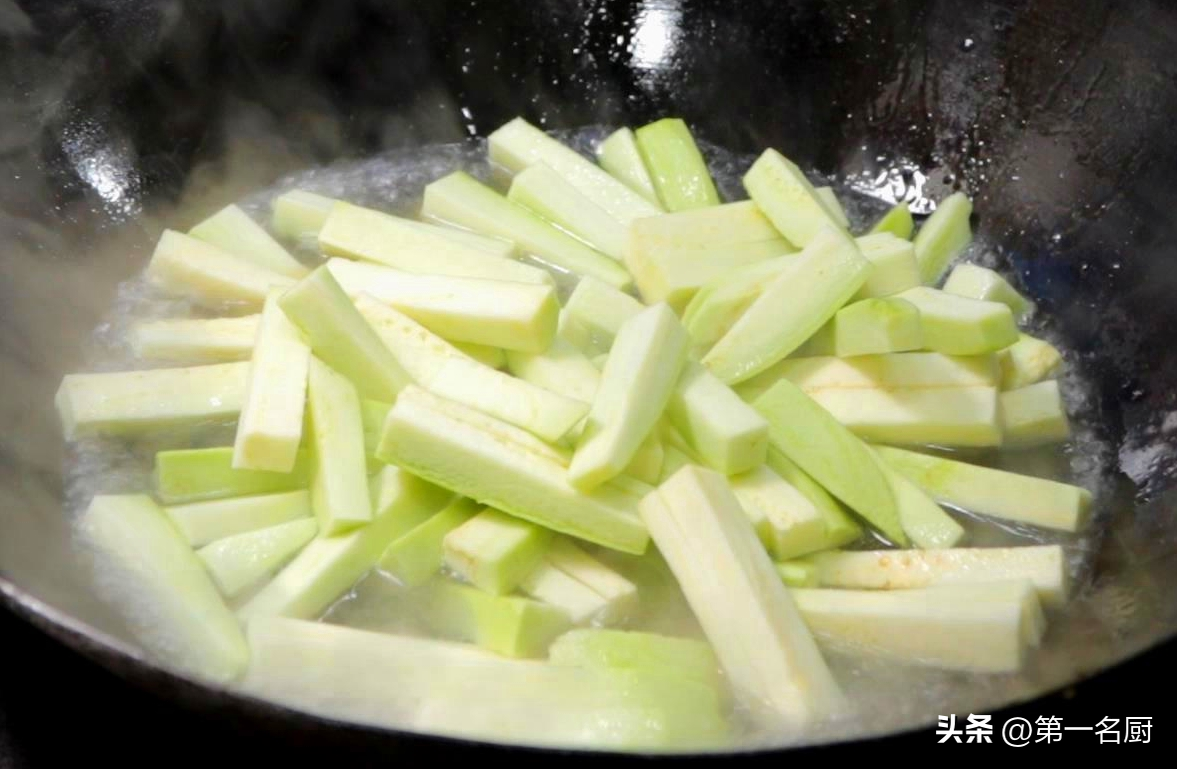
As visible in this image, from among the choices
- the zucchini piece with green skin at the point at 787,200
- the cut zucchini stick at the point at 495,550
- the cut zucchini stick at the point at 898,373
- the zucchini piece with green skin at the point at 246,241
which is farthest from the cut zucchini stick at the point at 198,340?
the zucchini piece with green skin at the point at 787,200

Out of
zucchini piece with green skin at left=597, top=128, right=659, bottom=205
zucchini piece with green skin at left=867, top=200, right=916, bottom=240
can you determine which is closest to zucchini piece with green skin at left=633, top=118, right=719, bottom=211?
zucchini piece with green skin at left=597, top=128, right=659, bottom=205

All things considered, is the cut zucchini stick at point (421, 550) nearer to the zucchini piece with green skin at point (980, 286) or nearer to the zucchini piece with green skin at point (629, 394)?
the zucchini piece with green skin at point (629, 394)

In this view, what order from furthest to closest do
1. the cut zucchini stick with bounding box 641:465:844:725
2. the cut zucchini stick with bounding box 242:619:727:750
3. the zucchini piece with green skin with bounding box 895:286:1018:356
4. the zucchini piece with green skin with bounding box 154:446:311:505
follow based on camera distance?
the zucchini piece with green skin with bounding box 895:286:1018:356 → the zucchini piece with green skin with bounding box 154:446:311:505 → the cut zucchini stick with bounding box 641:465:844:725 → the cut zucchini stick with bounding box 242:619:727:750

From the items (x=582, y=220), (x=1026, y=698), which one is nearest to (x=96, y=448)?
(x=582, y=220)

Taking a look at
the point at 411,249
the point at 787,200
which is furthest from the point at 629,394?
the point at 787,200

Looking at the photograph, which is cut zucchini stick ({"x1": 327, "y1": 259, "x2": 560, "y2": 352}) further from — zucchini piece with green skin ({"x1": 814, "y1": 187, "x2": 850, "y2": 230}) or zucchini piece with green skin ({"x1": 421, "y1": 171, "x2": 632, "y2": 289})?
zucchini piece with green skin ({"x1": 814, "y1": 187, "x2": 850, "y2": 230})

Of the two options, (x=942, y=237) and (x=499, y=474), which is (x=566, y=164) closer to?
(x=942, y=237)

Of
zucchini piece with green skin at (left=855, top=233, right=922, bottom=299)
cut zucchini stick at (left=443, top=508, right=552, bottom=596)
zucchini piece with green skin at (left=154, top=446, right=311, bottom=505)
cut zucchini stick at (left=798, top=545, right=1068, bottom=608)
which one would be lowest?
zucchini piece with green skin at (left=154, top=446, right=311, bottom=505)
